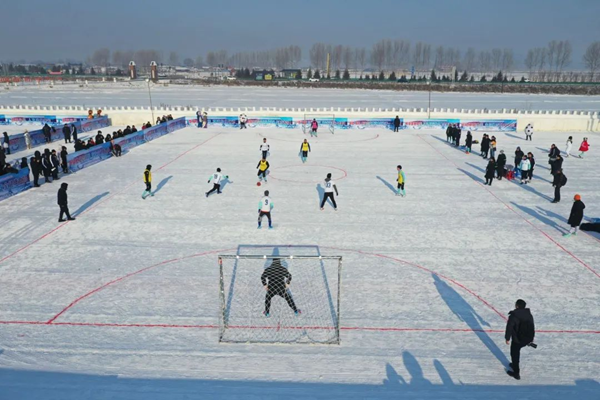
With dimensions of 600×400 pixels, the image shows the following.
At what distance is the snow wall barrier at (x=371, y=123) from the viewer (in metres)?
34.8

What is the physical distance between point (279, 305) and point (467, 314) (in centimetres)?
375

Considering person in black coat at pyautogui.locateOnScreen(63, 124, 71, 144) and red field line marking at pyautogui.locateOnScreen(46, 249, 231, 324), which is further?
person in black coat at pyautogui.locateOnScreen(63, 124, 71, 144)

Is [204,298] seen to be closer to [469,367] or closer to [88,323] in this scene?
[88,323]

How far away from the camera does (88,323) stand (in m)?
7.99

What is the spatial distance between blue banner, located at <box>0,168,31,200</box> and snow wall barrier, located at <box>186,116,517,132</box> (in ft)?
63.7

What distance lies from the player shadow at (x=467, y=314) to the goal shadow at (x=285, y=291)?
91.4 inches

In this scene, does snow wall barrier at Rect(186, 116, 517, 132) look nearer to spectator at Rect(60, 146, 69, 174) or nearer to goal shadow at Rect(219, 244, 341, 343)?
spectator at Rect(60, 146, 69, 174)

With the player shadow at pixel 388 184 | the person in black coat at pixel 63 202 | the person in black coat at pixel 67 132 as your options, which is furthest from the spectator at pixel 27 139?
the player shadow at pixel 388 184

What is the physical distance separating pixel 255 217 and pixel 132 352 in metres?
7.16

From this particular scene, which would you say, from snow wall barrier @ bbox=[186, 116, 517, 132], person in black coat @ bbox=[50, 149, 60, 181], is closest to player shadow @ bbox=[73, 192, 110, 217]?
person in black coat @ bbox=[50, 149, 60, 181]

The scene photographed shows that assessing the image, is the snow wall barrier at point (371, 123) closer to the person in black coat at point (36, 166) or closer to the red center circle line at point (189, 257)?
the person in black coat at point (36, 166)

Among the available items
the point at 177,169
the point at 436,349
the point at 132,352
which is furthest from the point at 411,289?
the point at 177,169

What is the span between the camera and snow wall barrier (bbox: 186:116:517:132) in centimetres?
3475

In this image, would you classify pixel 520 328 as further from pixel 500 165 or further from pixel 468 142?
pixel 468 142
